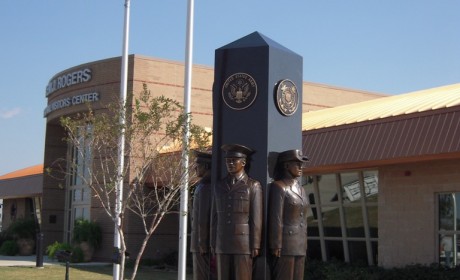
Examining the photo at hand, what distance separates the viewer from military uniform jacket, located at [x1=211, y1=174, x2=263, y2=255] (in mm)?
7984

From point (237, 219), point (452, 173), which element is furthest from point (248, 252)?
point (452, 173)

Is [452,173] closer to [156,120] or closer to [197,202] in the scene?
[156,120]

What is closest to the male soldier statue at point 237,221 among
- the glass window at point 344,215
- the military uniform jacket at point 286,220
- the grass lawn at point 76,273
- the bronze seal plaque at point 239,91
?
the military uniform jacket at point 286,220

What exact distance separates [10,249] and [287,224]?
30.9 metres

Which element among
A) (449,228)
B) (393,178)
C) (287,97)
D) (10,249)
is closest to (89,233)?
(10,249)

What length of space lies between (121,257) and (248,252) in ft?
23.8

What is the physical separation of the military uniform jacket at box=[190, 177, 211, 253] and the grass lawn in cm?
1505

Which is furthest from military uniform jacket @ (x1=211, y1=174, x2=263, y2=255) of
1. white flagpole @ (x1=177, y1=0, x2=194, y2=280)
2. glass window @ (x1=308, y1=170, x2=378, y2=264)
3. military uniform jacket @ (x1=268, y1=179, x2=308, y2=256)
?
glass window @ (x1=308, y1=170, x2=378, y2=264)

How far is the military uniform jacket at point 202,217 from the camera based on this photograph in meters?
8.44

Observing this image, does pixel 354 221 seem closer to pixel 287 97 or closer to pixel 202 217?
pixel 287 97

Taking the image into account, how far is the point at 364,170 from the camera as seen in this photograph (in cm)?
2147

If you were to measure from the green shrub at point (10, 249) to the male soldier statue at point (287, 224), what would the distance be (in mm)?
30630

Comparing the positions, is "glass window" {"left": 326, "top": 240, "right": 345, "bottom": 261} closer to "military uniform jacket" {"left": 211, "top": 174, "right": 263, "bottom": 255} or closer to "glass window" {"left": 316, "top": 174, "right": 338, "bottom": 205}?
"glass window" {"left": 316, "top": 174, "right": 338, "bottom": 205}

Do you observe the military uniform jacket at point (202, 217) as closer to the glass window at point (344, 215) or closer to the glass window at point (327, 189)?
the glass window at point (344, 215)
